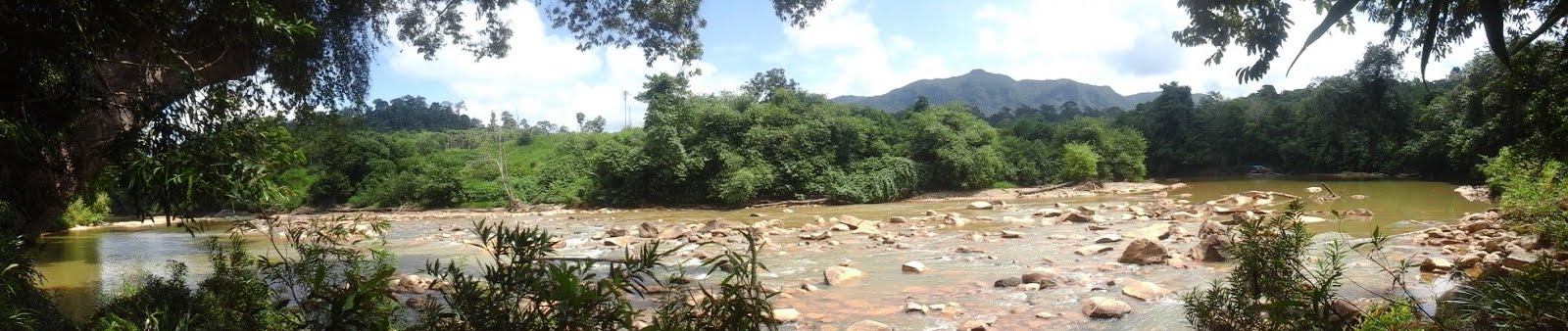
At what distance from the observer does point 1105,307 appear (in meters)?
6.67

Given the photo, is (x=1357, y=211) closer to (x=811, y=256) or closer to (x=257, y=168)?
(x=811, y=256)

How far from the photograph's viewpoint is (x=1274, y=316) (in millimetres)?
3625

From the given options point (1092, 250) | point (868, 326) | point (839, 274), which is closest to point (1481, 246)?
point (1092, 250)

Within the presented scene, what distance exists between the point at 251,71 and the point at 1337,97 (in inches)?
1553

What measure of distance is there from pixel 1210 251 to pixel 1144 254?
2.87ft

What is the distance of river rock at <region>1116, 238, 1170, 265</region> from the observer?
9.36 metres

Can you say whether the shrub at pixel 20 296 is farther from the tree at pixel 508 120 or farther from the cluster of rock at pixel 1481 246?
the tree at pixel 508 120

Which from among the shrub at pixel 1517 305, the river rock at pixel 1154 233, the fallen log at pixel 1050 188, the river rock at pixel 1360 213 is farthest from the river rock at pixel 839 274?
the fallen log at pixel 1050 188

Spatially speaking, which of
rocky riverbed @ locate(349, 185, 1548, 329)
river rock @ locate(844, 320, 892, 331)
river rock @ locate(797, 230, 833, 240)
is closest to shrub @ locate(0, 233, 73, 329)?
rocky riverbed @ locate(349, 185, 1548, 329)

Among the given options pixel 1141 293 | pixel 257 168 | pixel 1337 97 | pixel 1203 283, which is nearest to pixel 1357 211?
pixel 1203 283

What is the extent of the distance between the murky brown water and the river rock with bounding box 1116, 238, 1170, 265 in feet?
0.73

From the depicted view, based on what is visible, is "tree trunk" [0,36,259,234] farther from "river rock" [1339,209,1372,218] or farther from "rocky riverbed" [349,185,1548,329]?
"river rock" [1339,209,1372,218]

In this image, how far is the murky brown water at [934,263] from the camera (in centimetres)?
707

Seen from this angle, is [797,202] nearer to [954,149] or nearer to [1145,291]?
[954,149]
